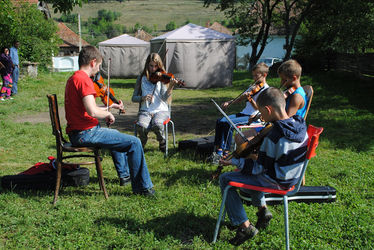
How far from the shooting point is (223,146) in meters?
5.31

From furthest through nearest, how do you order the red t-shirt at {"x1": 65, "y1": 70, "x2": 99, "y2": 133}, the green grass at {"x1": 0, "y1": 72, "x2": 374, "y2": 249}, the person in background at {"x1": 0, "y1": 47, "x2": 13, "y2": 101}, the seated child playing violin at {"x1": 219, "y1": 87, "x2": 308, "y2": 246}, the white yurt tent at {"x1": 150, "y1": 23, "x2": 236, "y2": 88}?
the white yurt tent at {"x1": 150, "y1": 23, "x2": 236, "y2": 88}
the person in background at {"x1": 0, "y1": 47, "x2": 13, "y2": 101}
the red t-shirt at {"x1": 65, "y1": 70, "x2": 99, "y2": 133}
the green grass at {"x1": 0, "y1": 72, "x2": 374, "y2": 249}
the seated child playing violin at {"x1": 219, "y1": 87, "x2": 308, "y2": 246}

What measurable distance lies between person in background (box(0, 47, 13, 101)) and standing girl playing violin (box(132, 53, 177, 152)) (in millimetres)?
7517

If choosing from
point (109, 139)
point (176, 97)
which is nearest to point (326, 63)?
point (176, 97)

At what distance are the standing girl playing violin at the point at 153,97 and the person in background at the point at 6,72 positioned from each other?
7517 mm

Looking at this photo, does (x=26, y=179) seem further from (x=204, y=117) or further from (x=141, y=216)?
(x=204, y=117)

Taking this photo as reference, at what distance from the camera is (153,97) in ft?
19.7

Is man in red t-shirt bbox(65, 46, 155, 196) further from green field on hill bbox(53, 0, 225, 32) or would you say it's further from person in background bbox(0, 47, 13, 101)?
green field on hill bbox(53, 0, 225, 32)

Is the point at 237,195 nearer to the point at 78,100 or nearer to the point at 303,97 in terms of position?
the point at 303,97

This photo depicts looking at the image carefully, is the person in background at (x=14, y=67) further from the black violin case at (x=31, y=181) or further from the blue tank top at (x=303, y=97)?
the blue tank top at (x=303, y=97)

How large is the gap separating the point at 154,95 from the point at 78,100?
2.20 metres

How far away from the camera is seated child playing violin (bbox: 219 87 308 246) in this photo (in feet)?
9.38

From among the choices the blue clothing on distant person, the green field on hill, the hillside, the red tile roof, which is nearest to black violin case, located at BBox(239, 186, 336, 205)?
the blue clothing on distant person

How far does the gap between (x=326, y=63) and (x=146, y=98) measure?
47.8 ft

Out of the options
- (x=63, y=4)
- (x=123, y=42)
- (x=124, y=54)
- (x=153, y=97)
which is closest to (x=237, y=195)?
(x=153, y=97)
